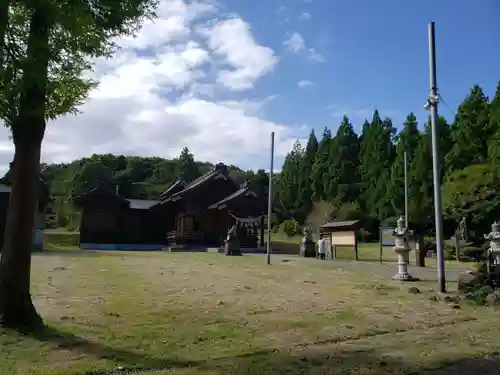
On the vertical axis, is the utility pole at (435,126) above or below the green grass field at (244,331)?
above

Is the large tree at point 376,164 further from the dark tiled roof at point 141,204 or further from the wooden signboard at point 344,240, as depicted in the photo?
the dark tiled roof at point 141,204

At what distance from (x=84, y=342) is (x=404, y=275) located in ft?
31.6

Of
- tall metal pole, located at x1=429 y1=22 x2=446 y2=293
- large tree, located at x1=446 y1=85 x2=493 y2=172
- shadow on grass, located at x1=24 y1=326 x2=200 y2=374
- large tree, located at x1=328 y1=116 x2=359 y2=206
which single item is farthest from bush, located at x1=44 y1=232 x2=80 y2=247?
shadow on grass, located at x1=24 y1=326 x2=200 y2=374

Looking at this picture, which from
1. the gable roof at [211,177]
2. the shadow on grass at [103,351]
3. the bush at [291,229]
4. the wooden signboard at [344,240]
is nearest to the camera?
the shadow on grass at [103,351]

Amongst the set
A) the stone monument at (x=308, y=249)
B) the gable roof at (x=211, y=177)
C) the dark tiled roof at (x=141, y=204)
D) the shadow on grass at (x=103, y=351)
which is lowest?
the shadow on grass at (x=103, y=351)

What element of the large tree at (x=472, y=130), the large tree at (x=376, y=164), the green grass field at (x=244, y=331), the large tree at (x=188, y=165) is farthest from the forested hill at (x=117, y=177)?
the green grass field at (x=244, y=331)

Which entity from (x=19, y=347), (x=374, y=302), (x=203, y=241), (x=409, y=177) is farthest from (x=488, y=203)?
(x=203, y=241)

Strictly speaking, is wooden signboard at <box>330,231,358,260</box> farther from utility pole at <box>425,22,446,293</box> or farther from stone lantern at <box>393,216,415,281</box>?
utility pole at <box>425,22,446,293</box>

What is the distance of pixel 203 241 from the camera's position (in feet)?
129

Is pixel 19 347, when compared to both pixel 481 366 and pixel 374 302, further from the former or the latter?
pixel 374 302

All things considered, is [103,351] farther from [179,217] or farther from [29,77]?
[179,217]

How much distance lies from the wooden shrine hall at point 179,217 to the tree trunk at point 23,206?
30769 millimetres

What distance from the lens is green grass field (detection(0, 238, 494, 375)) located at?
4.86 meters

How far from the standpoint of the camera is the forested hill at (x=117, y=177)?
2176 inches
